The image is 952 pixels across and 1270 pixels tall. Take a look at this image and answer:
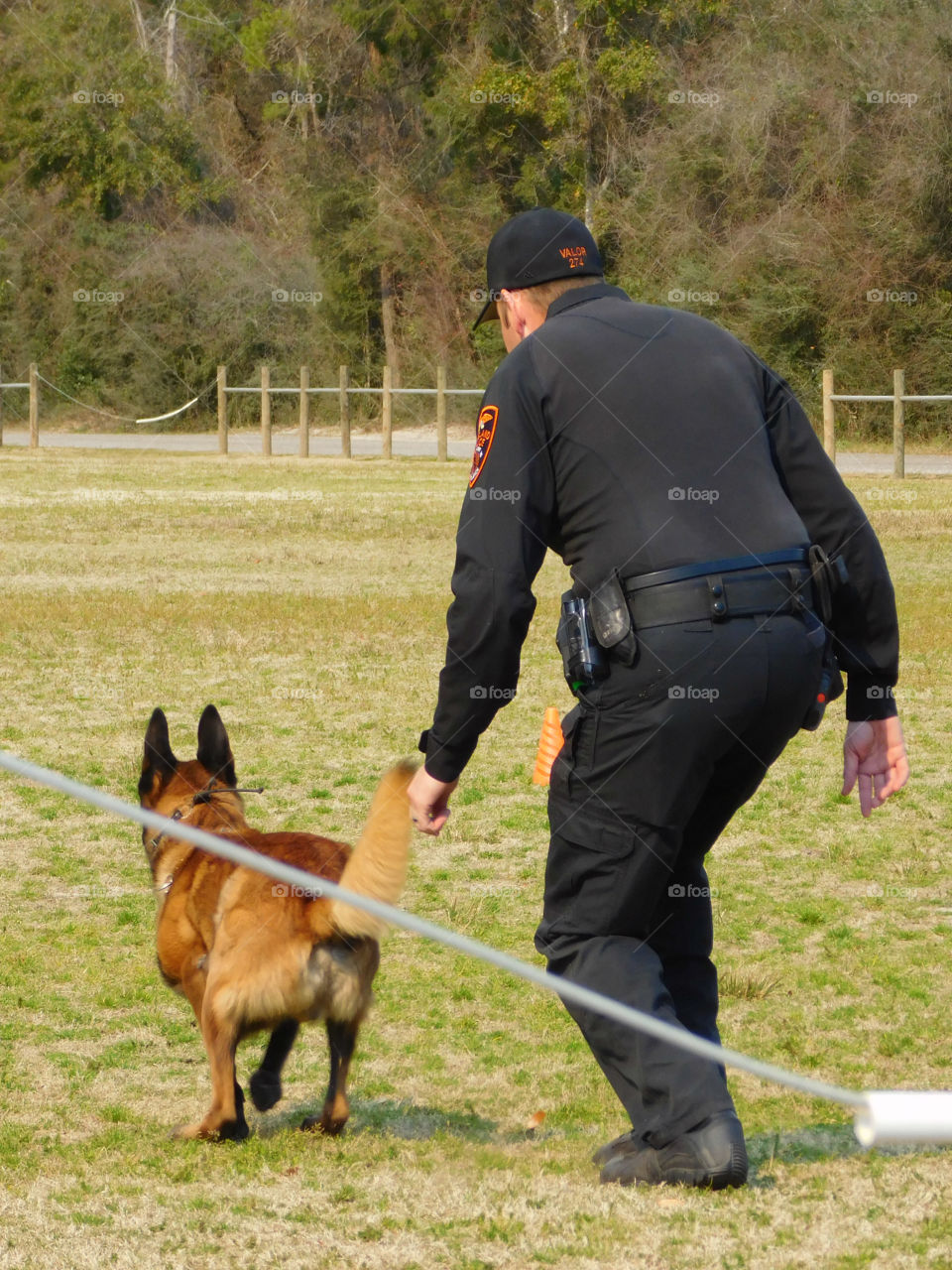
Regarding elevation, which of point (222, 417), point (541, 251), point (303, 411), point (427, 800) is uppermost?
point (541, 251)

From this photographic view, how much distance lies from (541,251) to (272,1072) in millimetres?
2084

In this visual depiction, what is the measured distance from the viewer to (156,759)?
13.8 ft

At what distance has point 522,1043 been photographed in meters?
4.51

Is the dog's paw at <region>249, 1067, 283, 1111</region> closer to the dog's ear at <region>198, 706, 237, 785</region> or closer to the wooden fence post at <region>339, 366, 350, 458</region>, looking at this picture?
the dog's ear at <region>198, 706, 237, 785</region>

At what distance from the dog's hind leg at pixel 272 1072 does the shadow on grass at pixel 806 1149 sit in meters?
1.15

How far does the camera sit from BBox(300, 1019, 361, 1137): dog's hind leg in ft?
12.0

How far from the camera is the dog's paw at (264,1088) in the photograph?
387 cm

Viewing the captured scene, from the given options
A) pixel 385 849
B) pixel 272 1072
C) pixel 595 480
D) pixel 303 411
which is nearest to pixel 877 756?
pixel 595 480

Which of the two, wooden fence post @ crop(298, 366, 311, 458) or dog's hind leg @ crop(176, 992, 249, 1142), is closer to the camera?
dog's hind leg @ crop(176, 992, 249, 1142)

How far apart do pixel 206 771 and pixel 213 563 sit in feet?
37.9

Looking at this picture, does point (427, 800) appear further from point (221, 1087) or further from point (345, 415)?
point (345, 415)

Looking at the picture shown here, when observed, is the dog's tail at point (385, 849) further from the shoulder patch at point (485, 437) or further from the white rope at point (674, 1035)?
the white rope at point (674, 1035)

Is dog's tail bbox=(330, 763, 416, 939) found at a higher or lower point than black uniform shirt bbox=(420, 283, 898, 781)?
lower

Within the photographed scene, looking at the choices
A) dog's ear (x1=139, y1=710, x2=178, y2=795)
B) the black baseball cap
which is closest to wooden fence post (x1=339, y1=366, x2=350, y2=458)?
dog's ear (x1=139, y1=710, x2=178, y2=795)
